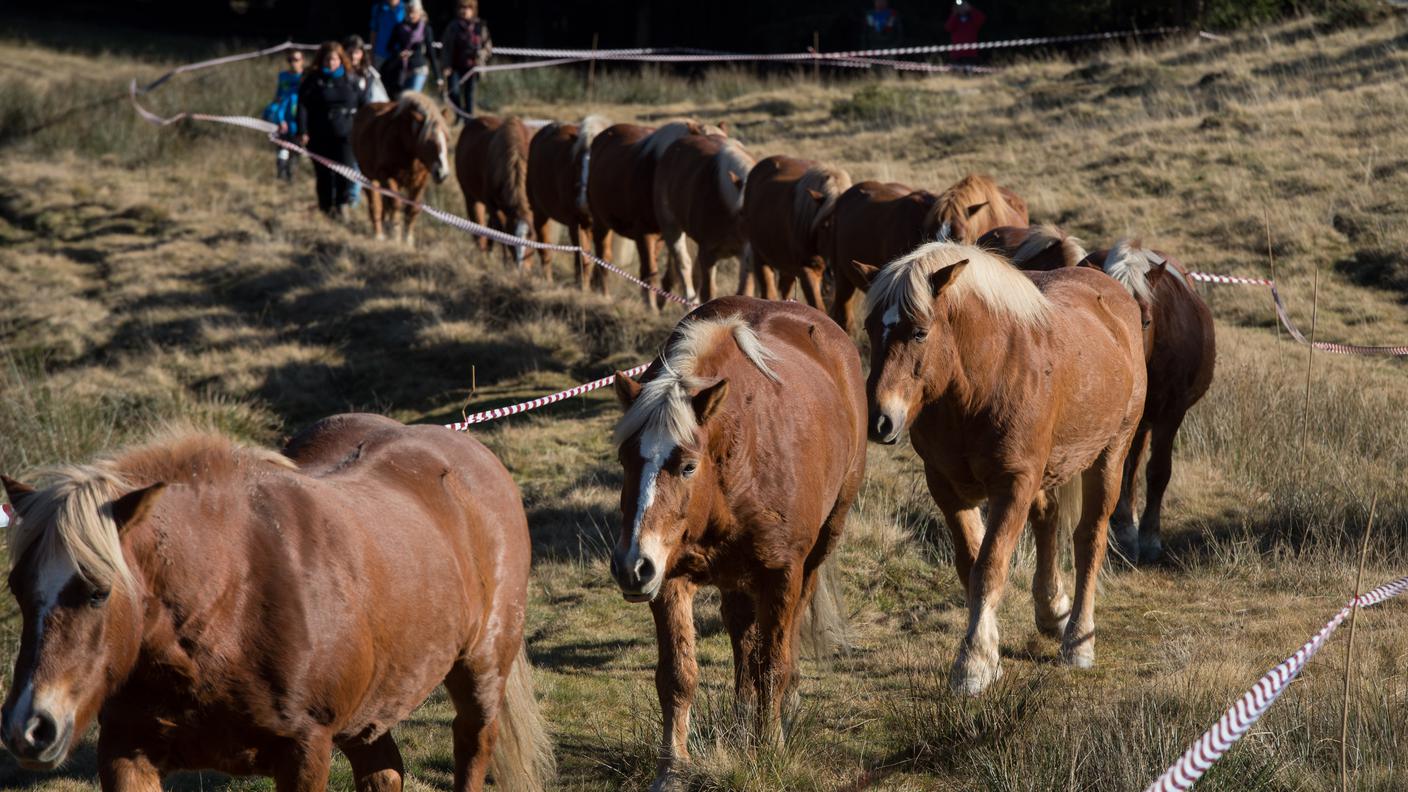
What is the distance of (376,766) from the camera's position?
14.3ft

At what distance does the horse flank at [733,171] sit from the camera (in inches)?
462

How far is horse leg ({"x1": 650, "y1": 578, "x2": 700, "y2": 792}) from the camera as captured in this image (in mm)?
4914

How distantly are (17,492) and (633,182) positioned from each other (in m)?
9.78

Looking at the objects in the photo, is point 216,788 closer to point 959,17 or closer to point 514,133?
point 514,133

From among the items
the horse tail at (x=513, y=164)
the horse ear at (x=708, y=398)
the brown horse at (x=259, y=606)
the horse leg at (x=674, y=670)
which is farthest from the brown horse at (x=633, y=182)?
the brown horse at (x=259, y=606)

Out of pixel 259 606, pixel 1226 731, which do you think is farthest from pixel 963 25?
pixel 259 606

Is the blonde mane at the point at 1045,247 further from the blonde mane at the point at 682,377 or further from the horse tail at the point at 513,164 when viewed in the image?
the horse tail at the point at 513,164

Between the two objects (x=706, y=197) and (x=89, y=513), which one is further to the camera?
(x=706, y=197)

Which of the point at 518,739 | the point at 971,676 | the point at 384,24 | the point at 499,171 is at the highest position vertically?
the point at 384,24

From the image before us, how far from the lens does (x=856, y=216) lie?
32.8ft

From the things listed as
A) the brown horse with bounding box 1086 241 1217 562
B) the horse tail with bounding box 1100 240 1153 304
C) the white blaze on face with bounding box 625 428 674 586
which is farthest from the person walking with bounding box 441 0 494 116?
the white blaze on face with bounding box 625 428 674 586

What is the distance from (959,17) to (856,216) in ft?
50.9

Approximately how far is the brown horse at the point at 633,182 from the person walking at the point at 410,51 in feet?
17.5

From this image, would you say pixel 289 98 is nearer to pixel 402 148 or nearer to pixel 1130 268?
pixel 402 148
